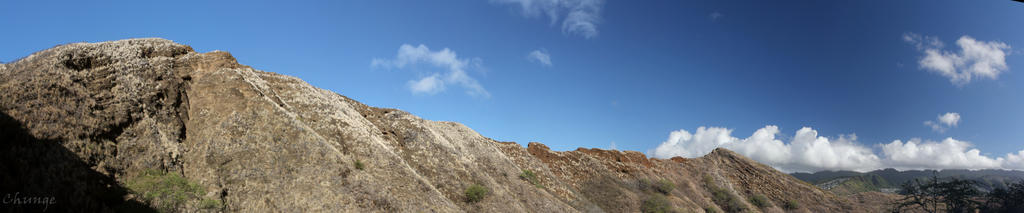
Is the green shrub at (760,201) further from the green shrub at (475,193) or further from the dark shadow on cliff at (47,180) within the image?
the dark shadow on cliff at (47,180)

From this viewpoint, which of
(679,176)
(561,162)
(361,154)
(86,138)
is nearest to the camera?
(86,138)

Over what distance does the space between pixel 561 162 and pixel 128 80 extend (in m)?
30.2

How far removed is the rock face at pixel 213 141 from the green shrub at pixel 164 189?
27cm

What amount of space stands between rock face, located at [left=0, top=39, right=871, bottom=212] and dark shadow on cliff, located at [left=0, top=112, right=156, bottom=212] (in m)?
0.04

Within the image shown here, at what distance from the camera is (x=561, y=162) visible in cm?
3697

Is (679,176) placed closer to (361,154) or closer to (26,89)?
(361,154)

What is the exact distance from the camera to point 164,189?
12.0 meters

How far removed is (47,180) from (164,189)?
2651mm

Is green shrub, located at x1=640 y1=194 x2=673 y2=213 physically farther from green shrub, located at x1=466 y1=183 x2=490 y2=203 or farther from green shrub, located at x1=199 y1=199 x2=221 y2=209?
green shrub, located at x1=199 y1=199 x2=221 y2=209

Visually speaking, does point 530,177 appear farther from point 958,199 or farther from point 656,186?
point 958,199

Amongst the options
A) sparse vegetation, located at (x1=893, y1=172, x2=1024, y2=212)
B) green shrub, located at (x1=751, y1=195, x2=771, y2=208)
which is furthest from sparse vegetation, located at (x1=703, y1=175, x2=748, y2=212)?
→ sparse vegetation, located at (x1=893, y1=172, x2=1024, y2=212)

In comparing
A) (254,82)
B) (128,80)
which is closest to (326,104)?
(254,82)

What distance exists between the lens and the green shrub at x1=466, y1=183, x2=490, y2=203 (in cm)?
2013

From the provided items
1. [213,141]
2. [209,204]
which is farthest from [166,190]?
[213,141]
